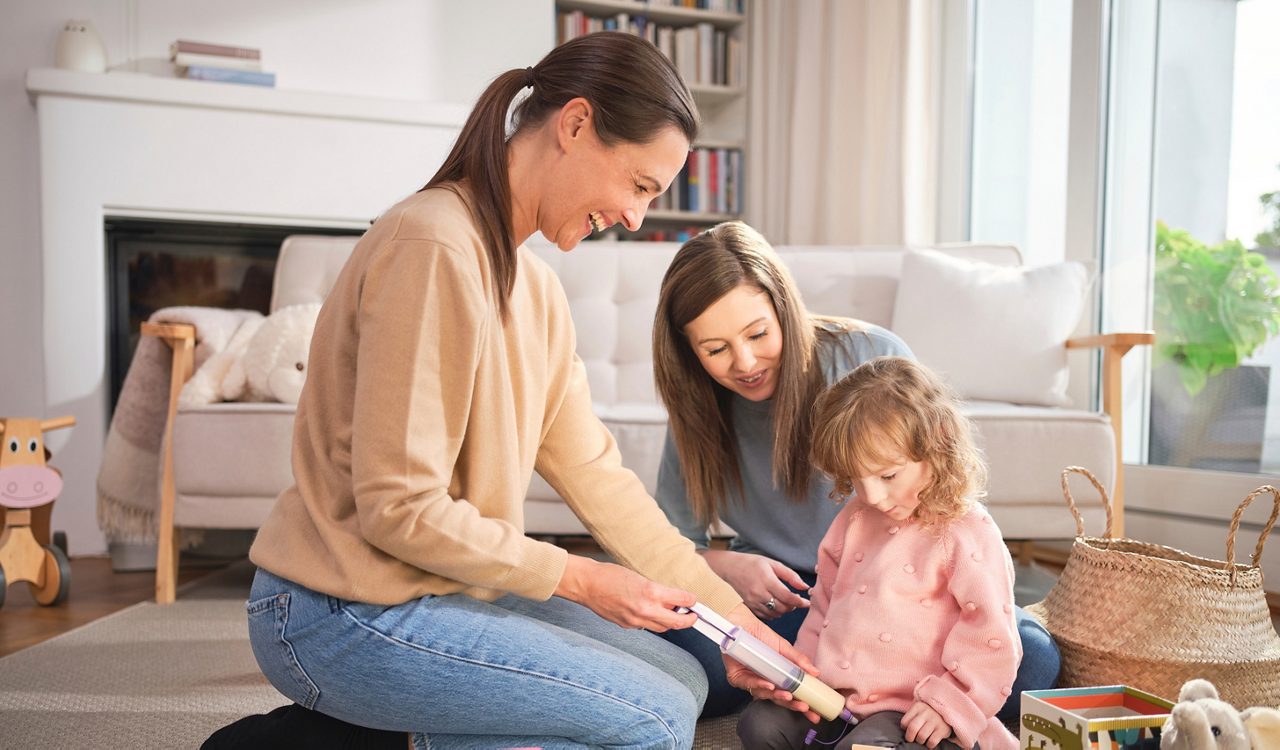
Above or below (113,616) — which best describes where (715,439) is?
above

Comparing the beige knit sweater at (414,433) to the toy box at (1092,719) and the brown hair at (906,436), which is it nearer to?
the brown hair at (906,436)

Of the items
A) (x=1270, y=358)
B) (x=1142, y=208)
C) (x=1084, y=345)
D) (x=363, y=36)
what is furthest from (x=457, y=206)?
(x=363, y=36)

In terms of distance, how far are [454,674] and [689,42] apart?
3655 mm

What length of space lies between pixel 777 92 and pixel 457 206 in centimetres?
320

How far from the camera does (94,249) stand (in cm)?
323

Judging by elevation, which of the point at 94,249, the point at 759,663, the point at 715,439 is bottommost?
the point at 759,663

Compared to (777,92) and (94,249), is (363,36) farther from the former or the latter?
(777,92)

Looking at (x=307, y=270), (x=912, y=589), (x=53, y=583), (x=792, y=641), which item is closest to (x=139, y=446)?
(x=53, y=583)

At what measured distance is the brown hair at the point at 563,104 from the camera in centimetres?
108

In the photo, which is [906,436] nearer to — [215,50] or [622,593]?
[622,593]

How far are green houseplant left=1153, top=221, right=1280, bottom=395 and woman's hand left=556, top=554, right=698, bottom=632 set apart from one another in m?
2.12

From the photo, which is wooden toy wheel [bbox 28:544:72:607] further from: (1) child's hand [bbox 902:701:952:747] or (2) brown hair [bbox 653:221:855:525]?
(1) child's hand [bbox 902:701:952:747]

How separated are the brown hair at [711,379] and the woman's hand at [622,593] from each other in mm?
485

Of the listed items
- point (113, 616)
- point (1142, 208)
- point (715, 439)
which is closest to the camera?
point (715, 439)
